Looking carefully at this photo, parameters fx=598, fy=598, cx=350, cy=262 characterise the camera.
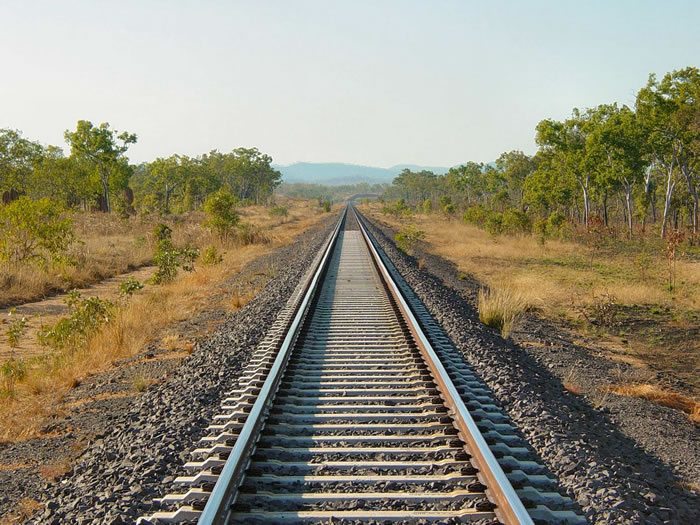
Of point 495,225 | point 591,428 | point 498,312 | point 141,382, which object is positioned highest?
point 495,225

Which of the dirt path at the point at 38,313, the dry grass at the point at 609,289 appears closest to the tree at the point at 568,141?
the dry grass at the point at 609,289

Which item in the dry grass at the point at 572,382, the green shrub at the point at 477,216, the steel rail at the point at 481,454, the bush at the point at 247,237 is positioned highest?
the green shrub at the point at 477,216

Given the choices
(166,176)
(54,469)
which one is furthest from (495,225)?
(166,176)

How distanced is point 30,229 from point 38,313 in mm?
4495

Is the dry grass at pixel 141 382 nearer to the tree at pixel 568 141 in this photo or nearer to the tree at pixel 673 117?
the tree at pixel 673 117

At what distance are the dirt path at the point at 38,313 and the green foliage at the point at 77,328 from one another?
35 centimetres

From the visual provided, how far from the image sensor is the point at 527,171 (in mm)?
56594

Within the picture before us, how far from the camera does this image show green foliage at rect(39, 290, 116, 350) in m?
9.87

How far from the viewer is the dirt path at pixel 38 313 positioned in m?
10.7

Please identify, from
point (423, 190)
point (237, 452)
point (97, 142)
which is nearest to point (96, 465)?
point (237, 452)

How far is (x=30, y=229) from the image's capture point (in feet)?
57.4

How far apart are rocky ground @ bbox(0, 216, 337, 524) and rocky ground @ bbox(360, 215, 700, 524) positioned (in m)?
2.82

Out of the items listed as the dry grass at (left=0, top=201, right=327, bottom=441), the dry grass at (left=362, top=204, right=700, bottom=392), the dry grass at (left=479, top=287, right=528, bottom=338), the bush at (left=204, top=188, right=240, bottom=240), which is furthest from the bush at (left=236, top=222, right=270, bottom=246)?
the dry grass at (left=479, top=287, right=528, bottom=338)

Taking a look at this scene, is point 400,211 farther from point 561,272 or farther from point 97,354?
point 97,354
